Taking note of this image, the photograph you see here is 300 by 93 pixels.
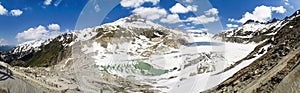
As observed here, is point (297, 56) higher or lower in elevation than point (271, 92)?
higher

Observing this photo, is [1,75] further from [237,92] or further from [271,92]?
[271,92]

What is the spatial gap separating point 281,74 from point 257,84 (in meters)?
2.99

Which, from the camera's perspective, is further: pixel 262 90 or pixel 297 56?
pixel 297 56

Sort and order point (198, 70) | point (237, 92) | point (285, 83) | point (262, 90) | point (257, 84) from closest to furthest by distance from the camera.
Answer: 1. point (285, 83)
2. point (262, 90)
3. point (257, 84)
4. point (237, 92)
5. point (198, 70)

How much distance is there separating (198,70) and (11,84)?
6999 centimetres

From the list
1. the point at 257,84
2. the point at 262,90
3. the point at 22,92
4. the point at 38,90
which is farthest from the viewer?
the point at 38,90

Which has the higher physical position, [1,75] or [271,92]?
[1,75]

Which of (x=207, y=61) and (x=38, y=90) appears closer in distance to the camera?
(x=38, y=90)

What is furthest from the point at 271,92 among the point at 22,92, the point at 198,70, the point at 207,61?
the point at 207,61

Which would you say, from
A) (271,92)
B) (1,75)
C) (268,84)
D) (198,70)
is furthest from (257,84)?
(198,70)

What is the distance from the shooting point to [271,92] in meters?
32.3

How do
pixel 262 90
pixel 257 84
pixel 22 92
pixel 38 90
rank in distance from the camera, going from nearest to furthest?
pixel 262 90, pixel 257 84, pixel 22 92, pixel 38 90

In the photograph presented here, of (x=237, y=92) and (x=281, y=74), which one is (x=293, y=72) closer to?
(x=281, y=74)

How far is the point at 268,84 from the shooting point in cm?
3478
